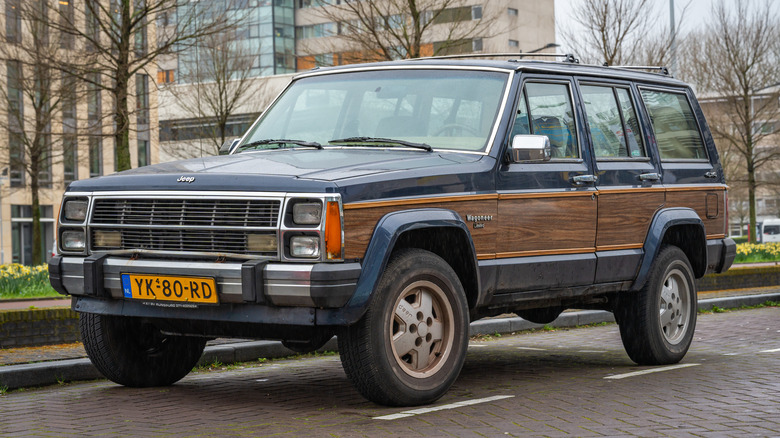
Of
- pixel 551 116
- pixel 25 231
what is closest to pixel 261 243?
pixel 551 116

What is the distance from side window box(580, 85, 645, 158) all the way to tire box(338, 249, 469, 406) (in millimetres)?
2224

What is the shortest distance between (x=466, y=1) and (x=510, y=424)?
24.5 metres

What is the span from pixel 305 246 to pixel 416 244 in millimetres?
949

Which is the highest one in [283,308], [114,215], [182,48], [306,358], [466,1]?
[466,1]

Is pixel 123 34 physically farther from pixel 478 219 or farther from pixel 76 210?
pixel 478 219

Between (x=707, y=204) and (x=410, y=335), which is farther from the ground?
(x=707, y=204)

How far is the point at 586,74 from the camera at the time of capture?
8188 mm

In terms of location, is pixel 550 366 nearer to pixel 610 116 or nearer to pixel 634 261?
pixel 634 261

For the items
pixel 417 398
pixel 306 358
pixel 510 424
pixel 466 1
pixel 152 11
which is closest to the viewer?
pixel 510 424

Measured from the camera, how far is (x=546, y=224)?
733cm

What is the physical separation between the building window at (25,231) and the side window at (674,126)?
44.5 m

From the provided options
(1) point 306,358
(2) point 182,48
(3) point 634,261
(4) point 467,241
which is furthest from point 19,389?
(2) point 182,48

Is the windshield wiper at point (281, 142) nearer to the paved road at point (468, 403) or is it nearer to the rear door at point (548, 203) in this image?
the rear door at point (548, 203)

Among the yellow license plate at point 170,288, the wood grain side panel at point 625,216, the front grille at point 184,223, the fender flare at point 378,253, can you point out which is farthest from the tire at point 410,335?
the wood grain side panel at point 625,216
